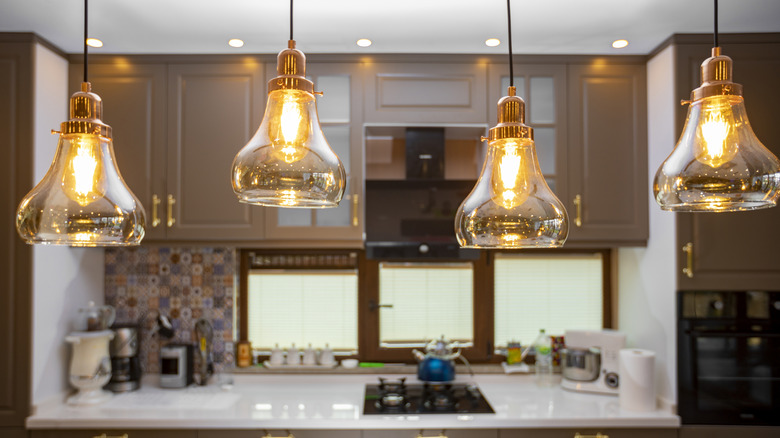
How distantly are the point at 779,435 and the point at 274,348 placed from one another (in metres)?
2.37

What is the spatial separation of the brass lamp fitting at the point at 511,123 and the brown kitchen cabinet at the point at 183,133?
1.74m

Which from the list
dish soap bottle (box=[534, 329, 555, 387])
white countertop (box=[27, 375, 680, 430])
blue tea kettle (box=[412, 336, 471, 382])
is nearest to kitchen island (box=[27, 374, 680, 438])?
white countertop (box=[27, 375, 680, 430])

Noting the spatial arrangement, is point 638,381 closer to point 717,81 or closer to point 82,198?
point 717,81

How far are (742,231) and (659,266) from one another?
36cm

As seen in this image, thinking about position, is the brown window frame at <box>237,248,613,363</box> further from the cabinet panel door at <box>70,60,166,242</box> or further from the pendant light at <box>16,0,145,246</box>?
the pendant light at <box>16,0,145,246</box>

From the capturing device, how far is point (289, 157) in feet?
3.10

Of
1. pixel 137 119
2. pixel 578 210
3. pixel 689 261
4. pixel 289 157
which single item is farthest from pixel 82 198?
pixel 689 261

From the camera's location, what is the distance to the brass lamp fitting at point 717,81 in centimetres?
103

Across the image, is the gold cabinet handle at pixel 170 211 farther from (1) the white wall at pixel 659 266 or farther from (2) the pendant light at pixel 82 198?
(1) the white wall at pixel 659 266

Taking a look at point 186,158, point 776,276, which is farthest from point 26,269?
point 776,276

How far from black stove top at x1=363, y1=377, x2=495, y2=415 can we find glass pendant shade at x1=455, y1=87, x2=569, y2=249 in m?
1.53

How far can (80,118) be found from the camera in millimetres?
1088

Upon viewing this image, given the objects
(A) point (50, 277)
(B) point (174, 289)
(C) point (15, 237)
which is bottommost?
(B) point (174, 289)

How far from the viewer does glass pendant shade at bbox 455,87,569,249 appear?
107 centimetres
